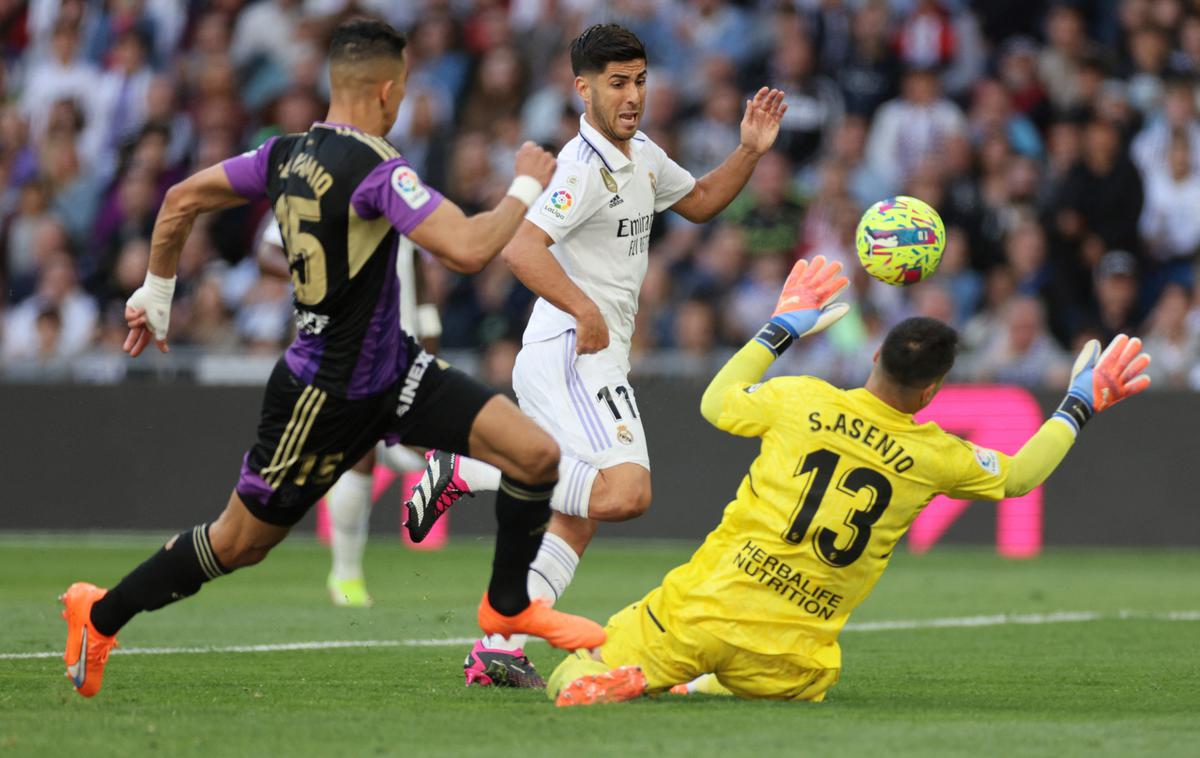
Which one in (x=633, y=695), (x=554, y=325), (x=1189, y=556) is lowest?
(x=1189, y=556)

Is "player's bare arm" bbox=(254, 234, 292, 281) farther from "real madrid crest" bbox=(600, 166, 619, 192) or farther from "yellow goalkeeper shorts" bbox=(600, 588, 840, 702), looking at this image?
"yellow goalkeeper shorts" bbox=(600, 588, 840, 702)

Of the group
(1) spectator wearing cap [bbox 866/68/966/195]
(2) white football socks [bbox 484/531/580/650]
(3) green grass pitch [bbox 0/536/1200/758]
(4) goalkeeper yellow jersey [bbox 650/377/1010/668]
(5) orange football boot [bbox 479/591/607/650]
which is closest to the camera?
(3) green grass pitch [bbox 0/536/1200/758]

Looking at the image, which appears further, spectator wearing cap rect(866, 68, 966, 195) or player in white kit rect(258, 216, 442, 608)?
spectator wearing cap rect(866, 68, 966, 195)

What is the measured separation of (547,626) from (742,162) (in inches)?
107

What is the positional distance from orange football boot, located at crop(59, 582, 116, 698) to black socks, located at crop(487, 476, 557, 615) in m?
1.34

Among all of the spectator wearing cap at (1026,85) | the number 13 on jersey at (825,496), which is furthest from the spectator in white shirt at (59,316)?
the number 13 on jersey at (825,496)

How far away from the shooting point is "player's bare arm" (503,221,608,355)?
741 cm

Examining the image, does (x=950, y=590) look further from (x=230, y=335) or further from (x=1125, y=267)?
(x=230, y=335)

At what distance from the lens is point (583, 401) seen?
759cm

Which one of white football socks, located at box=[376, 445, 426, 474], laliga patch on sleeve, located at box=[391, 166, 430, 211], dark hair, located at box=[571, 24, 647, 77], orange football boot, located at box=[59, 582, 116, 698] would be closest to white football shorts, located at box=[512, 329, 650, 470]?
dark hair, located at box=[571, 24, 647, 77]

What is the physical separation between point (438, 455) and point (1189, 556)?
29.5 ft

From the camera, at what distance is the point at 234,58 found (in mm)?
19766

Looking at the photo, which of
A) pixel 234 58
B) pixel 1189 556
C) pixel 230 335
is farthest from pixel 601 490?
pixel 234 58

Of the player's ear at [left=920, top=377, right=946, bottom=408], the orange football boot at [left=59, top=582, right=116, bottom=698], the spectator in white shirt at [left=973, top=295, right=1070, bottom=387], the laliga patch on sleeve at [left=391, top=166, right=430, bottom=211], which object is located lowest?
the spectator in white shirt at [left=973, top=295, right=1070, bottom=387]
